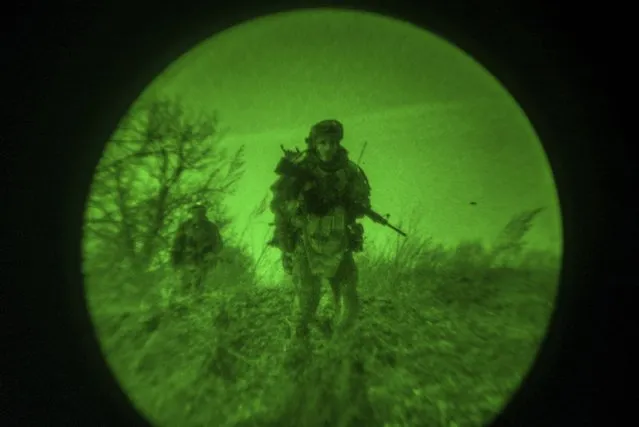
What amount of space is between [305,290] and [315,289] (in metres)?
0.07

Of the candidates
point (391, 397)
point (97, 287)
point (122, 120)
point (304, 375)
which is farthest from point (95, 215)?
point (391, 397)

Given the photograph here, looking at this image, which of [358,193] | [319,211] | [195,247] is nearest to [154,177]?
[195,247]

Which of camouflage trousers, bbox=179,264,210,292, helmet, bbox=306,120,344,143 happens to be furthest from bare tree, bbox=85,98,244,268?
helmet, bbox=306,120,344,143

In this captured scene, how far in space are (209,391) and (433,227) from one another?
1905 millimetres

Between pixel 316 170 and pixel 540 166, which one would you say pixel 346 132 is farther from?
pixel 540 166

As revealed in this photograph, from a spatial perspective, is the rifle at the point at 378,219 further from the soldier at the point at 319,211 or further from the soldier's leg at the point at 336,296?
the soldier's leg at the point at 336,296

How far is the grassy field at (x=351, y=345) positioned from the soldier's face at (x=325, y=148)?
913 mm

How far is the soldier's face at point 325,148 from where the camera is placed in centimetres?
251

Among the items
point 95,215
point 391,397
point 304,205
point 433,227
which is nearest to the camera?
point 391,397

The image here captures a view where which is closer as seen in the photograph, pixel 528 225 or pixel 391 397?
pixel 391 397

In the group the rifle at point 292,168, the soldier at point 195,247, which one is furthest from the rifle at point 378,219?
the soldier at point 195,247

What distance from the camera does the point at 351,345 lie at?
2.58 m

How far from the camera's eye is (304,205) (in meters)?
2.58

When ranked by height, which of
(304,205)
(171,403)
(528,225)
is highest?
(528,225)
